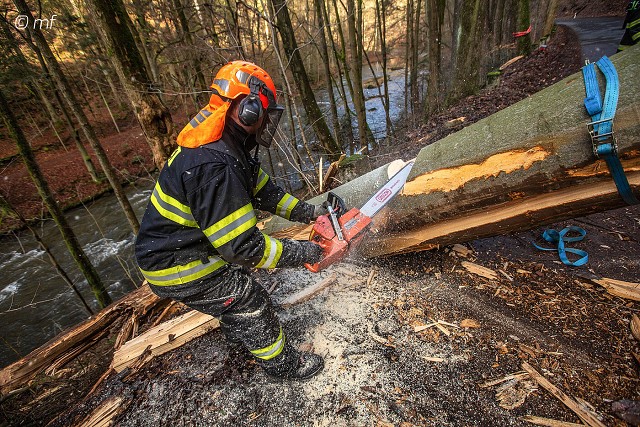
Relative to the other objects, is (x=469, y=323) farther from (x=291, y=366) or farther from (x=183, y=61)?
(x=183, y=61)

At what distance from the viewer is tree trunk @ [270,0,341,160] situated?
19.3ft

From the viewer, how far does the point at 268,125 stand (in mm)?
1995

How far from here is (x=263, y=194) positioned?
236 cm

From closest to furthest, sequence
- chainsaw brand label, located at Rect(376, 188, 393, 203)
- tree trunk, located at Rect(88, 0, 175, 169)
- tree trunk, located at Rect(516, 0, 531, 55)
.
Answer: chainsaw brand label, located at Rect(376, 188, 393, 203), tree trunk, located at Rect(88, 0, 175, 169), tree trunk, located at Rect(516, 0, 531, 55)

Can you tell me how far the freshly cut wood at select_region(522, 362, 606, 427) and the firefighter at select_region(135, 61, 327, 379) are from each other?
1336mm

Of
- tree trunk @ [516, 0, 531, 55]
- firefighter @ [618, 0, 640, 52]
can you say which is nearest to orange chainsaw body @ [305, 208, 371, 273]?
firefighter @ [618, 0, 640, 52]

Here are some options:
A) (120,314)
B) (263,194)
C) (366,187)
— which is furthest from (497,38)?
(120,314)

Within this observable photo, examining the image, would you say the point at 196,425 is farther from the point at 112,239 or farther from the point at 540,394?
the point at 112,239

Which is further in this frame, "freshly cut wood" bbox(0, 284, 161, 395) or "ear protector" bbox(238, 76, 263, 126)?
"freshly cut wood" bbox(0, 284, 161, 395)

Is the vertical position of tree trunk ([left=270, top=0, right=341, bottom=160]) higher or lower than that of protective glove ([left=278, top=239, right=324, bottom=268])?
higher

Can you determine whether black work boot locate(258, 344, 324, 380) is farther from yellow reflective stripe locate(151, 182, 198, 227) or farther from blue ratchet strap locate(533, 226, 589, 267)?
blue ratchet strap locate(533, 226, 589, 267)

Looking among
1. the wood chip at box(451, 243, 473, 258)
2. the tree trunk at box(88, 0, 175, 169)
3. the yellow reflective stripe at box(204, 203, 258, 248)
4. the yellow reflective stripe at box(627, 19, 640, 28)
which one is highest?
the tree trunk at box(88, 0, 175, 169)

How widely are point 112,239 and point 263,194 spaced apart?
9.09m

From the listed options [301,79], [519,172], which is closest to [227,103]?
[519,172]
